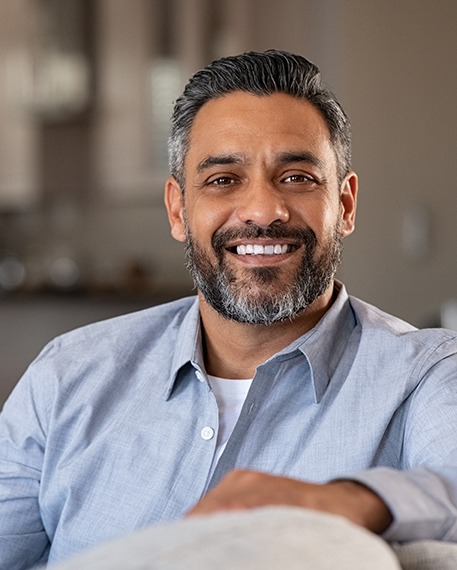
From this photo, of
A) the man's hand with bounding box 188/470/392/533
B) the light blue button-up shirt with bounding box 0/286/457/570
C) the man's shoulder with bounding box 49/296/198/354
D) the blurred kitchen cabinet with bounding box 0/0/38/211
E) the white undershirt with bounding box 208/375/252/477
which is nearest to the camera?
the man's hand with bounding box 188/470/392/533

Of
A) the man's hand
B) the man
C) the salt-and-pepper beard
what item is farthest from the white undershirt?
the man's hand

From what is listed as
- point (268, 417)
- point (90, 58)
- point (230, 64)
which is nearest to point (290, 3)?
point (90, 58)

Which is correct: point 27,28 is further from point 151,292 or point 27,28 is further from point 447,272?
point 447,272

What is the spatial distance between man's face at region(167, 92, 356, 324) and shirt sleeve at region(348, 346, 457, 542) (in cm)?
29

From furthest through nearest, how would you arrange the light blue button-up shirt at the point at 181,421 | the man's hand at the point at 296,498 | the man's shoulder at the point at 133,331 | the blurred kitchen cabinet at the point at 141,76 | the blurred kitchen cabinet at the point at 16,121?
the blurred kitchen cabinet at the point at 16,121 < the blurred kitchen cabinet at the point at 141,76 < the man's shoulder at the point at 133,331 < the light blue button-up shirt at the point at 181,421 < the man's hand at the point at 296,498

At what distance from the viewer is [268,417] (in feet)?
4.97

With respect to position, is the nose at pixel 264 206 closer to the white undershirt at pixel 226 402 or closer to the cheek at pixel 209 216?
the cheek at pixel 209 216

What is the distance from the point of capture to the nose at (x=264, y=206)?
1562 mm

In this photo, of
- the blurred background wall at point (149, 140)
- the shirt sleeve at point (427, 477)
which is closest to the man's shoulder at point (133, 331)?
the shirt sleeve at point (427, 477)

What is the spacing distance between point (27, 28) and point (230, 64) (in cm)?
416

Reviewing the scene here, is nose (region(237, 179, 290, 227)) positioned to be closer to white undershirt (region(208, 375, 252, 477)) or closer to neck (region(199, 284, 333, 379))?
neck (region(199, 284, 333, 379))

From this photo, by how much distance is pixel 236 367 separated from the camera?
167cm

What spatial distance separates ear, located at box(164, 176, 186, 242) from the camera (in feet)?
5.94

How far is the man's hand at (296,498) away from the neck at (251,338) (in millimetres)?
609
